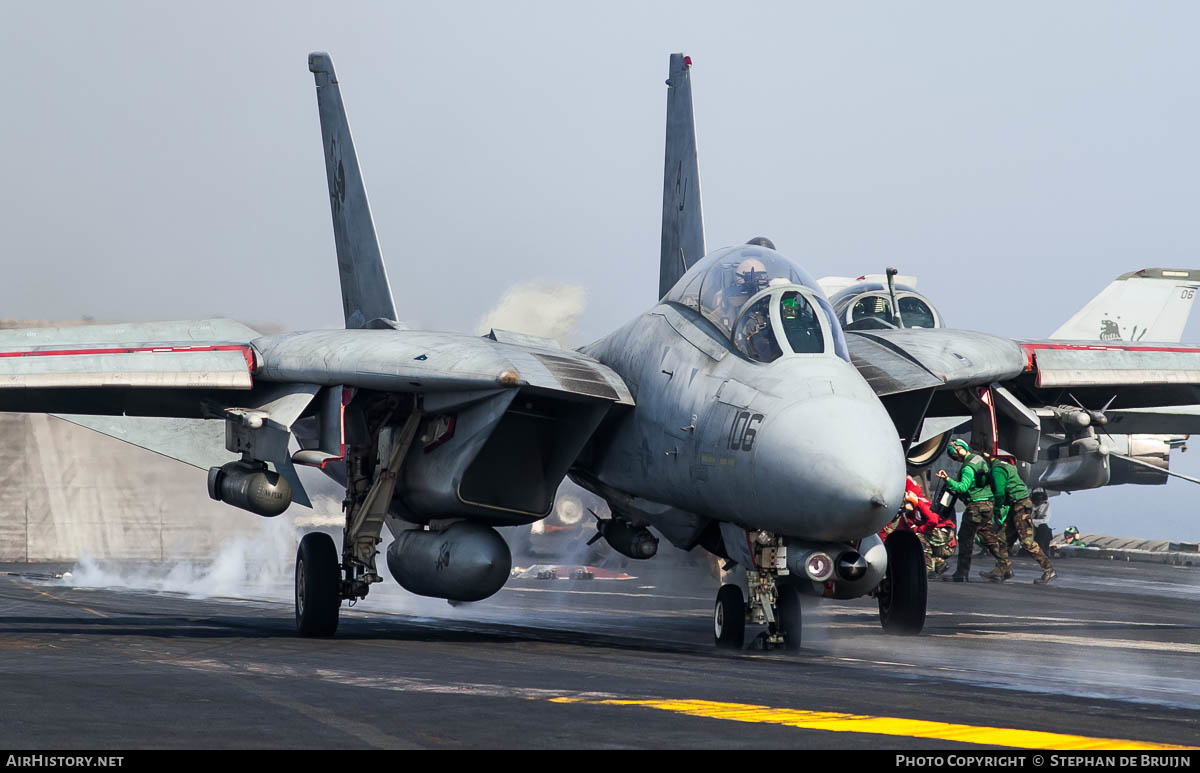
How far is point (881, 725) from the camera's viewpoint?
6.42m

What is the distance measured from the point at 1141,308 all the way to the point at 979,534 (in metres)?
15.9

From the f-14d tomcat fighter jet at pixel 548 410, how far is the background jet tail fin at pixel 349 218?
3491 mm

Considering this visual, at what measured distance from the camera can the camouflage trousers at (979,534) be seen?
2217 cm

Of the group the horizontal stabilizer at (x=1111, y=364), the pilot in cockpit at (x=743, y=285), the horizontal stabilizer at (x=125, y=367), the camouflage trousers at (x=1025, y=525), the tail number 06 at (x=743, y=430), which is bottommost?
the camouflage trousers at (x=1025, y=525)

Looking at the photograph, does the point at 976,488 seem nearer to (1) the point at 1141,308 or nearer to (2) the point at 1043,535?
(2) the point at 1043,535

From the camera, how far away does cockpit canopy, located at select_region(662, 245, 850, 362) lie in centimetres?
1138

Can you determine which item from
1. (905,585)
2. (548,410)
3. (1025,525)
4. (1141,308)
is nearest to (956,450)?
(1025,525)

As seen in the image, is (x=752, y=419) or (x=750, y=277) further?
(x=750, y=277)

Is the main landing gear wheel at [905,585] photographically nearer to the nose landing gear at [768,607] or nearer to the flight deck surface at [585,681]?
the flight deck surface at [585,681]

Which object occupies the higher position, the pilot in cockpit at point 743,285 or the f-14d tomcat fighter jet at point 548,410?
the pilot in cockpit at point 743,285

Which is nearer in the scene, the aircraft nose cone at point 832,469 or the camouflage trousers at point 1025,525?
the aircraft nose cone at point 832,469

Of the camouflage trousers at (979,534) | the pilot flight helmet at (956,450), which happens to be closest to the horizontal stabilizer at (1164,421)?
the camouflage trousers at (979,534)
